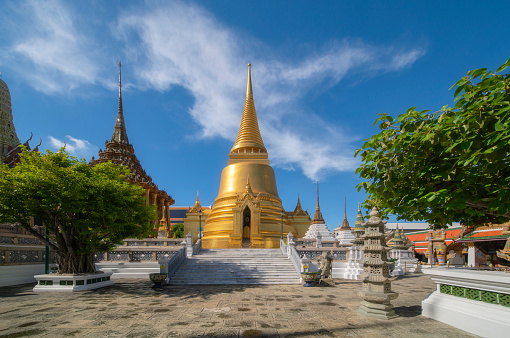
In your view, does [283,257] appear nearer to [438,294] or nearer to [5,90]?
[438,294]

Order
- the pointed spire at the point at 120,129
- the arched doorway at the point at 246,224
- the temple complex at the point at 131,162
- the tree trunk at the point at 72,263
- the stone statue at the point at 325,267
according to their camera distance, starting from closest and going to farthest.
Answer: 1. the tree trunk at the point at 72,263
2. the stone statue at the point at 325,267
3. the arched doorway at the point at 246,224
4. the temple complex at the point at 131,162
5. the pointed spire at the point at 120,129

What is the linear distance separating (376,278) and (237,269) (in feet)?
33.9

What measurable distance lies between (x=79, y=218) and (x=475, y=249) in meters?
31.1

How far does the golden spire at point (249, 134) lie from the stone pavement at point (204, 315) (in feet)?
76.9

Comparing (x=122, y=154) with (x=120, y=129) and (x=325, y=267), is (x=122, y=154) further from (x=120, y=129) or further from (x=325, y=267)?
(x=325, y=267)

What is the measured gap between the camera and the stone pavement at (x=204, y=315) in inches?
275

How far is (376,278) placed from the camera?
28.7 ft

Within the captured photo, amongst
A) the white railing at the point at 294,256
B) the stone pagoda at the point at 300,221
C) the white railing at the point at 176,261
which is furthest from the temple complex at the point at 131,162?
the white railing at the point at 294,256

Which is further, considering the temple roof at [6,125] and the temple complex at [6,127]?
the temple roof at [6,125]

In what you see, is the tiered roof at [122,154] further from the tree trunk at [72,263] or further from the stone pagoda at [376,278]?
the stone pagoda at [376,278]

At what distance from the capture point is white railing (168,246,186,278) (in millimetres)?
15977

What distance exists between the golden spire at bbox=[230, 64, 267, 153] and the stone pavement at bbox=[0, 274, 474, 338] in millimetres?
23425

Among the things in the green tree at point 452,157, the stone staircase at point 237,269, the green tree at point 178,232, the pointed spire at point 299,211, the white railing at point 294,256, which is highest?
the green tree at point 452,157

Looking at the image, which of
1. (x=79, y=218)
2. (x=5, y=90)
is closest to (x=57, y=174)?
(x=79, y=218)
